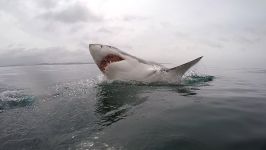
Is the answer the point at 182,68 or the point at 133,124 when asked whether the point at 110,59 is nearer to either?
the point at 182,68

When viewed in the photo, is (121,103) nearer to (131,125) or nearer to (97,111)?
(97,111)

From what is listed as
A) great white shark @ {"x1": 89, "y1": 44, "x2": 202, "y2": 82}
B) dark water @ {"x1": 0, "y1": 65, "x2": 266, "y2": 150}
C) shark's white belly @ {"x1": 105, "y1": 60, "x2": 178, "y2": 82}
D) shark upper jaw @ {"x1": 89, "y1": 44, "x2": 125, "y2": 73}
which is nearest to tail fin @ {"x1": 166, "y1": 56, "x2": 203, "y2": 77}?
great white shark @ {"x1": 89, "y1": 44, "x2": 202, "y2": 82}

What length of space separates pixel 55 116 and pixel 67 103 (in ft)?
5.12

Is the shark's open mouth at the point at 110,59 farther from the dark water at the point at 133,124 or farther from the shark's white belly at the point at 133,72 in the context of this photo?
the dark water at the point at 133,124

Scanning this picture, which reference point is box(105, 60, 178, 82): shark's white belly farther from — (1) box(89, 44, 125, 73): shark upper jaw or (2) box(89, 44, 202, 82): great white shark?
(1) box(89, 44, 125, 73): shark upper jaw

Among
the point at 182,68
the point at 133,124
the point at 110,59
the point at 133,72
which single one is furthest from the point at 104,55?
the point at 133,124

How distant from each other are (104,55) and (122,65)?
824 mm

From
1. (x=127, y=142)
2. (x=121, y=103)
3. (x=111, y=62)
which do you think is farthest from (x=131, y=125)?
(x=111, y=62)

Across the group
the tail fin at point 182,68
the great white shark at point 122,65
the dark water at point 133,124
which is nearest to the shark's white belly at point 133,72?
the great white shark at point 122,65

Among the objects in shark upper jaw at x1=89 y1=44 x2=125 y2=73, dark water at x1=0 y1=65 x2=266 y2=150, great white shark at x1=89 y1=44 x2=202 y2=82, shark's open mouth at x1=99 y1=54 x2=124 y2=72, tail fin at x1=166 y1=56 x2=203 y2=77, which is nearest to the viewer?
dark water at x1=0 y1=65 x2=266 y2=150

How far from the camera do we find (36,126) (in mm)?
5258

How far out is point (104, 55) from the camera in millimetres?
10383

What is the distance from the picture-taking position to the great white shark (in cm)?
1036

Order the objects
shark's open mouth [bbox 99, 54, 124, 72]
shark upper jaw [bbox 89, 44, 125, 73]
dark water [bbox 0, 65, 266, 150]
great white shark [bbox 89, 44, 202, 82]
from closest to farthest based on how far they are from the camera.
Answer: dark water [bbox 0, 65, 266, 150] < shark upper jaw [bbox 89, 44, 125, 73] < great white shark [bbox 89, 44, 202, 82] < shark's open mouth [bbox 99, 54, 124, 72]
